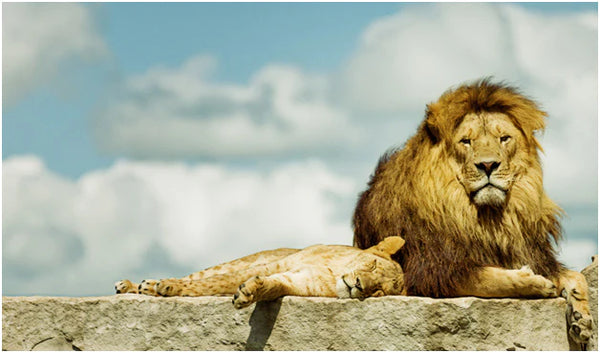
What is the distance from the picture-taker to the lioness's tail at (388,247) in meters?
7.45

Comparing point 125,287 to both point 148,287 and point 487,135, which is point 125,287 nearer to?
point 148,287

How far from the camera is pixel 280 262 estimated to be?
8047 mm

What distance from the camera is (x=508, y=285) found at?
706cm

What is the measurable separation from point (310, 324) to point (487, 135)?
2009 millimetres

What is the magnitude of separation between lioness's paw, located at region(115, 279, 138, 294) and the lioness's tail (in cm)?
230

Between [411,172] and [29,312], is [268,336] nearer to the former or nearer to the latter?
[411,172]

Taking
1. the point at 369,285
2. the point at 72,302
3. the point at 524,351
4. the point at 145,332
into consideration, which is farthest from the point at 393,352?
the point at 72,302

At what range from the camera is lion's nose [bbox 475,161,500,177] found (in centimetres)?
720

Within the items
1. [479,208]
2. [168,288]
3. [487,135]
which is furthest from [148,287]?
[487,135]

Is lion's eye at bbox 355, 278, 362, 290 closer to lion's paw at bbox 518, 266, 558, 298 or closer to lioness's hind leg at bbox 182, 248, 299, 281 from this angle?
lion's paw at bbox 518, 266, 558, 298

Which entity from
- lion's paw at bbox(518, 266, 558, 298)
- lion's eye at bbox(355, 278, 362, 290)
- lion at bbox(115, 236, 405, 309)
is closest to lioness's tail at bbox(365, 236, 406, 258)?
lion at bbox(115, 236, 405, 309)

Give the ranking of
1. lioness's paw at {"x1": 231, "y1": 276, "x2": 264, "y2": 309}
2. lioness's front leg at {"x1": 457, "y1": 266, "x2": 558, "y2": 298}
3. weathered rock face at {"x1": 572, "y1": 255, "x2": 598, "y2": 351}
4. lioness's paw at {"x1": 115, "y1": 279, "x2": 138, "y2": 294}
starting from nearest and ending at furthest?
lioness's paw at {"x1": 231, "y1": 276, "x2": 264, "y2": 309}, lioness's front leg at {"x1": 457, "y1": 266, "x2": 558, "y2": 298}, weathered rock face at {"x1": 572, "y1": 255, "x2": 598, "y2": 351}, lioness's paw at {"x1": 115, "y1": 279, "x2": 138, "y2": 294}

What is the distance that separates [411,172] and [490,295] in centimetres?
121

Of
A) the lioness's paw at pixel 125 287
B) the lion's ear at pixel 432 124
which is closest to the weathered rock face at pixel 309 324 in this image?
the lioness's paw at pixel 125 287
